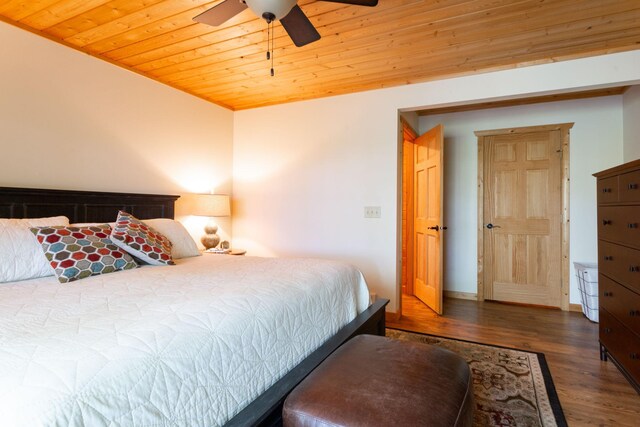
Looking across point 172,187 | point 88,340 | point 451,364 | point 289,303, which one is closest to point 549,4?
point 451,364

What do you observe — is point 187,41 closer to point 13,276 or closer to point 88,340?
point 13,276

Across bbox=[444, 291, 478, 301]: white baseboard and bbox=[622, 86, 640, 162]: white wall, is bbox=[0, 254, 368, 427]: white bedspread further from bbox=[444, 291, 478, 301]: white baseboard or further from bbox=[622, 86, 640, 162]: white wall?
bbox=[622, 86, 640, 162]: white wall

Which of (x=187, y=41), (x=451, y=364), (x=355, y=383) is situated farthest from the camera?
(x=187, y=41)

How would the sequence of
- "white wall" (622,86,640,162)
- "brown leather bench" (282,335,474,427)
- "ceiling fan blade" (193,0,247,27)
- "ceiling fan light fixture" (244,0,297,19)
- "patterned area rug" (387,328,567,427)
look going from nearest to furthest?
1. "brown leather bench" (282,335,474,427)
2. "ceiling fan light fixture" (244,0,297,19)
3. "ceiling fan blade" (193,0,247,27)
4. "patterned area rug" (387,328,567,427)
5. "white wall" (622,86,640,162)

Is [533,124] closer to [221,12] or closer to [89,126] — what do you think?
[221,12]

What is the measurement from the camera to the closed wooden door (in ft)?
12.3

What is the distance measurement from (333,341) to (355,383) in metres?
0.49

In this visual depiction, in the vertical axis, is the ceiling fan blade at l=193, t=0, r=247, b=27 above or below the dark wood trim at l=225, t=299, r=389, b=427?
above

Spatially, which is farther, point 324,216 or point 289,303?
point 324,216

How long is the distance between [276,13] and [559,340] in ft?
10.5

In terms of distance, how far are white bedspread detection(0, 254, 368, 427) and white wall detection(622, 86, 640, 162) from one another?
3389 mm

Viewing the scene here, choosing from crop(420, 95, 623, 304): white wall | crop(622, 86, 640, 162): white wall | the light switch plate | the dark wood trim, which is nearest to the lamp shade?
the light switch plate

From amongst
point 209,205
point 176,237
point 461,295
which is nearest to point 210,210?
point 209,205

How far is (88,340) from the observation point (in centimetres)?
91
